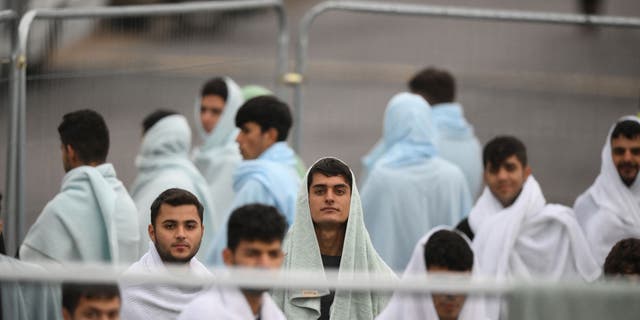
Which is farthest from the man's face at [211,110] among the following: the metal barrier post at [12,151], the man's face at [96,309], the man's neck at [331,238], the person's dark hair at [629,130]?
the man's face at [96,309]

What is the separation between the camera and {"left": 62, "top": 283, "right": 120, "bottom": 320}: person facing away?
502 centimetres

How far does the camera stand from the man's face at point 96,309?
5.16 meters

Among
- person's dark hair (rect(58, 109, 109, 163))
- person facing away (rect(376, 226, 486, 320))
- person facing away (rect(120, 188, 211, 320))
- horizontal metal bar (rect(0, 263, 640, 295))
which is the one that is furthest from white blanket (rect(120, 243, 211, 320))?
person's dark hair (rect(58, 109, 109, 163))

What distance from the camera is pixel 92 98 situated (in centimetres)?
962

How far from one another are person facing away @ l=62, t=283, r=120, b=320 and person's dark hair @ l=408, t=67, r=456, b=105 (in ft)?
20.3

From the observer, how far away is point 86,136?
26.4 feet

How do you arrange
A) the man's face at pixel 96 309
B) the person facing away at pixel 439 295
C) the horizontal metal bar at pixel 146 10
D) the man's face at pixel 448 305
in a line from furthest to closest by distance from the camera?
the horizontal metal bar at pixel 146 10 < the person facing away at pixel 439 295 < the man's face at pixel 448 305 < the man's face at pixel 96 309

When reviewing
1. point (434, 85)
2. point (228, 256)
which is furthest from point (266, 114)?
point (228, 256)

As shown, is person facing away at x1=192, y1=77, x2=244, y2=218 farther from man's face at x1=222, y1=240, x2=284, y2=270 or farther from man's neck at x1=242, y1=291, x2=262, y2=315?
man's neck at x1=242, y1=291, x2=262, y2=315

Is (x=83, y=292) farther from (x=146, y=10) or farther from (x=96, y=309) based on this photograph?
(x=146, y=10)

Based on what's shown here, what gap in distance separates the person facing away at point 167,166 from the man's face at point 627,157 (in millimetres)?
2517

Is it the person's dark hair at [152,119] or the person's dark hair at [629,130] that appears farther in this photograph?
the person's dark hair at [152,119]

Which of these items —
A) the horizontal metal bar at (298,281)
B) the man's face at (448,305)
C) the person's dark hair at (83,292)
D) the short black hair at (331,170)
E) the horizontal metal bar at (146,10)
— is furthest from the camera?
the horizontal metal bar at (146,10)

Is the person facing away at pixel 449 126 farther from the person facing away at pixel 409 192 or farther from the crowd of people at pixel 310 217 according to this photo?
the person facing away at pixel 409 192
